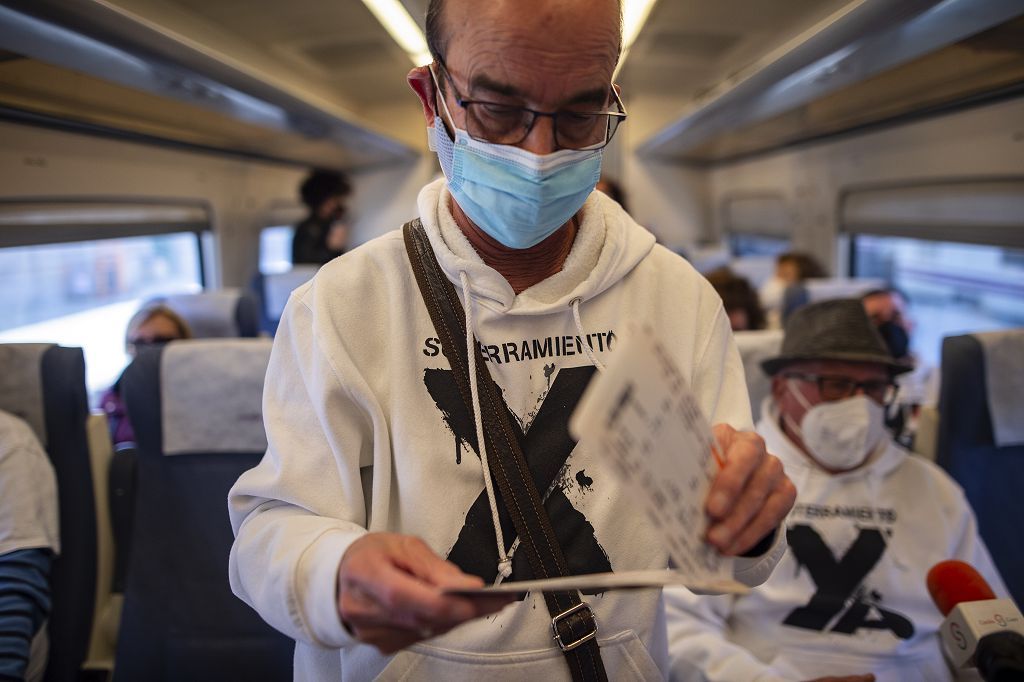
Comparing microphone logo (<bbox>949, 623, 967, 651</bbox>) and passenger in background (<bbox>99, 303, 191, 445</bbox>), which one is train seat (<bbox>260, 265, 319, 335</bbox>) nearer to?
passenger in background (<bbox>99, 303, 191, 445</bbox>)

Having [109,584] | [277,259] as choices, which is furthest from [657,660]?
[277,259]

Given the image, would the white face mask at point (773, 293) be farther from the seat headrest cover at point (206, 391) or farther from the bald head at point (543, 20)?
the bald head at point (543, 20)

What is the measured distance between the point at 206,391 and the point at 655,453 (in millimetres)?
1701

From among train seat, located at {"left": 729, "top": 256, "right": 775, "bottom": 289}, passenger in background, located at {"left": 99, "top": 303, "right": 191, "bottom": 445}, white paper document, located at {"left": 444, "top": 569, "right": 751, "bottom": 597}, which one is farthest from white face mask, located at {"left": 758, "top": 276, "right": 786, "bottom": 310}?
white paper document, located at {"left": 444, "top": 569, "right": 751, "bottom": 597}

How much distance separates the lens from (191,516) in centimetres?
204

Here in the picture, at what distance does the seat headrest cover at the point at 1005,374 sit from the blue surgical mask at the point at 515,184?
6.14 ft

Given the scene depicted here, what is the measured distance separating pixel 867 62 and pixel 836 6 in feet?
1.33

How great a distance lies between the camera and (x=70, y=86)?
2.63 m

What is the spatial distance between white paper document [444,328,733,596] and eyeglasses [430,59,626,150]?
1.30 feet

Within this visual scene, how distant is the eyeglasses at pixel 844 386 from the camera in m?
2.10

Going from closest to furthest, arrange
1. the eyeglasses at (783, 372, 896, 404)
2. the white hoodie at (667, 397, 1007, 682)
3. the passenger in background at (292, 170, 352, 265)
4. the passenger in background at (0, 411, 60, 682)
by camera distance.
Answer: the passenger in background at (0, 411, 60, 682) → the white hoodie at (667, 397, 1007, 682) → the eyeglasses at (783, 372, 896, 404) → the passenger in background at (292, 170, 352, 265)

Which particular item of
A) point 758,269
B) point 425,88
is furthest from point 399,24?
point 758,269

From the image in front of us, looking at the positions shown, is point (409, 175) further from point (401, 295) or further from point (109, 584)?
point (401, 295)

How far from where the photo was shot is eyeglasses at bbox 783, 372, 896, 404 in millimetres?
2098
